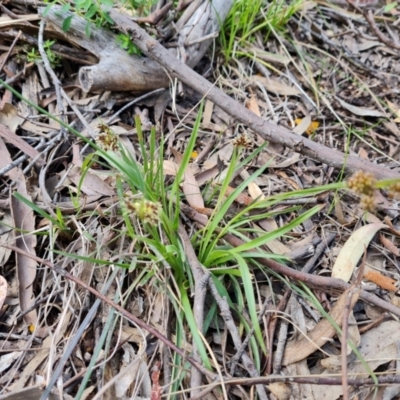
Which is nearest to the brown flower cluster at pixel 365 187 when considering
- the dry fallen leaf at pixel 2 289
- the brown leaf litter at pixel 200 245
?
the brown leaf litter at pixel 200 245

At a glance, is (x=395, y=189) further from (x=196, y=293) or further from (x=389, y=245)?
(x=389, y=245)

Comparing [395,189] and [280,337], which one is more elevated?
[395,189]

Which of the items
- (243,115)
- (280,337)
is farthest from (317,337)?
(243,115)

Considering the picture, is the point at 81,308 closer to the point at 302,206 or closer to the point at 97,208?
the point at 97,208

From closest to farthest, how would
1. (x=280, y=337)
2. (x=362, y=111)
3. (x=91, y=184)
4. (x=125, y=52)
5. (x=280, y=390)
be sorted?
(x=280, y=390) < (x=280, y=337) < (x=91, y=184) < (x=125, y=52) < (x=362, y=111)

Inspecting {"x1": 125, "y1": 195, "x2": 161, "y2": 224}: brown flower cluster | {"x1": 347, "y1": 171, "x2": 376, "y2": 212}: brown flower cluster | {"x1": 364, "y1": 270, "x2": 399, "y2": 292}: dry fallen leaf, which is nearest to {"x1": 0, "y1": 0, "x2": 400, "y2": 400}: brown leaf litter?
{"x1": 364, "y1": 270, "x2": 399, "y2": 292}: dry fallen leaf

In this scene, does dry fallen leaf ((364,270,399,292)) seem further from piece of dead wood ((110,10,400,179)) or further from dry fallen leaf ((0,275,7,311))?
dry fallen leaf ((0,275,7,311))

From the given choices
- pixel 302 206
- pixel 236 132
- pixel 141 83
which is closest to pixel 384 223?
pixel 302 206
